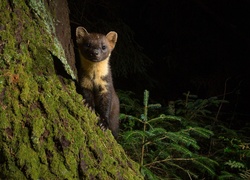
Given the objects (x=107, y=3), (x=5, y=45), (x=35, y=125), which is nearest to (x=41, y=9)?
(x=5, y=45)

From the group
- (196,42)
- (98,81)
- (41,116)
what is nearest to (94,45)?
(98,81)

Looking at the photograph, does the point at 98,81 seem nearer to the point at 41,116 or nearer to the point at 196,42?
the point at 41,116

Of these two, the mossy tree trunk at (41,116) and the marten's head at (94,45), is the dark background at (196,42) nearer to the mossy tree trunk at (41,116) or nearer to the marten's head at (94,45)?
the marten's head at (94,45)

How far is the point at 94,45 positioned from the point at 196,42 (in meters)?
5.61

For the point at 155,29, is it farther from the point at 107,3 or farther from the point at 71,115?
the point at 71,115

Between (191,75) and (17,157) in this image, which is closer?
(17,157)

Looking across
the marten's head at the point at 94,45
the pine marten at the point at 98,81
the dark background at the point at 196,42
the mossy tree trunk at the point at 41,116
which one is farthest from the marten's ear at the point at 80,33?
the dark background at the point at 196,42

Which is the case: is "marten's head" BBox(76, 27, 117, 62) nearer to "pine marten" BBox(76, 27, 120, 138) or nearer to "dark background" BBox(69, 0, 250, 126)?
"pine marten" BBox(76, 27, 120, 138)

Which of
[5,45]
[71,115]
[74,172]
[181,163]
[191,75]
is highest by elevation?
[5,45]

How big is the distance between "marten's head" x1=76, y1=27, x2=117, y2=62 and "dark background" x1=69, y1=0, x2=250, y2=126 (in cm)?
317

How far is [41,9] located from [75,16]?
447 cm

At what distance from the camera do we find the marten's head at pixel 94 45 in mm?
4773

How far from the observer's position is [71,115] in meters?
2.84

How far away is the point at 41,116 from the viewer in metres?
2.50
